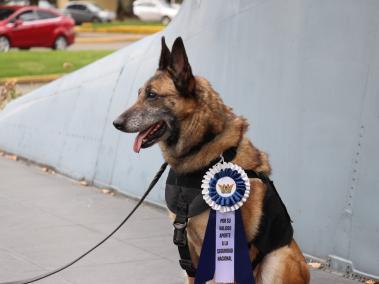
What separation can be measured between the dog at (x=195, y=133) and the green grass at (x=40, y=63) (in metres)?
16.7

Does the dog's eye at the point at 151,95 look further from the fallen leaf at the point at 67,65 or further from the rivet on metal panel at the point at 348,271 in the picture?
the fallen leaf at the point at 67,65

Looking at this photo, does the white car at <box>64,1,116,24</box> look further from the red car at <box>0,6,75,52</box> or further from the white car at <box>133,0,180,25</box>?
the red car at <box>0,6,75,52</box>

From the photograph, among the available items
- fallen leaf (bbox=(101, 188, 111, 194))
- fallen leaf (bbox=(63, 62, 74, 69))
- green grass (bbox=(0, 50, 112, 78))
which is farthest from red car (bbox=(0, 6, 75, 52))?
fallen leaf (bbox=(101, 188, 111, 194))

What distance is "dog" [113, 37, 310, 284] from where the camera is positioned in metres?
4.79

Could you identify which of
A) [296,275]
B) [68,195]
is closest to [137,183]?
[68,195]

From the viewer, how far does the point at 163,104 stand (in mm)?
4793

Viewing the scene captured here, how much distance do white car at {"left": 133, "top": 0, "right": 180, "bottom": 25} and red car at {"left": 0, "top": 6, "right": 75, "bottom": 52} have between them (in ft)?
77.9

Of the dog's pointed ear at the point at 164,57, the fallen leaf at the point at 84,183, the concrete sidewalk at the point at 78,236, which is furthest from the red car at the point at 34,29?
the dog's pointed ear at the point at 164,57

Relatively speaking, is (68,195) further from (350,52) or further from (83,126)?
(350,52)

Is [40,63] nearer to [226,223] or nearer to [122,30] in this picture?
[226,223]

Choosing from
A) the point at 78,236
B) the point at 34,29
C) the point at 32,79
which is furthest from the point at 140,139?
the point at 34,29

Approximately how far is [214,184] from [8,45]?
2761 centimetres

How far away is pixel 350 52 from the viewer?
264 inches

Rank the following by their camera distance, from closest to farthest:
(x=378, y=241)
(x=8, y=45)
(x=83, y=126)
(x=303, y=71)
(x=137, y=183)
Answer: (x=378, y=241), (x=303, y=71), (x=137, y=183), (x=83, y=126), (x=8, y=45)
